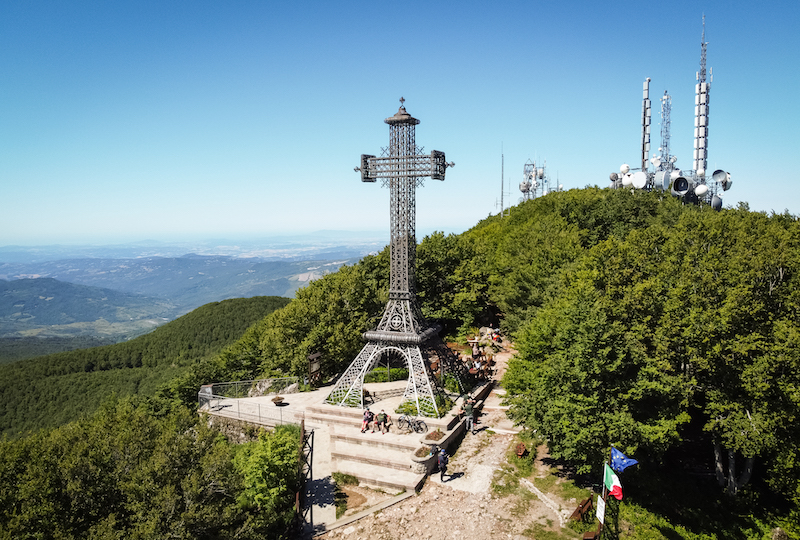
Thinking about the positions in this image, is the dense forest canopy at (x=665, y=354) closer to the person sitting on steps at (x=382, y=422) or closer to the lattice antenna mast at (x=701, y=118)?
the person sitting on steps at (x=382, y=422)

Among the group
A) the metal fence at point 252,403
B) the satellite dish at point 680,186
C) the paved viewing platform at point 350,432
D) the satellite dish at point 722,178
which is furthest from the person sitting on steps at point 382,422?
the satellite dish at point 722,178

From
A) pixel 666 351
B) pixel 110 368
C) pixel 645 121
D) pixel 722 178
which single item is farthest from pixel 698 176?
pixel 110 368

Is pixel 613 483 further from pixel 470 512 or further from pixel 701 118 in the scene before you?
pixel 701 118

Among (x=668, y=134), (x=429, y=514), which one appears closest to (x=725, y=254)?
(x=429, y=514)

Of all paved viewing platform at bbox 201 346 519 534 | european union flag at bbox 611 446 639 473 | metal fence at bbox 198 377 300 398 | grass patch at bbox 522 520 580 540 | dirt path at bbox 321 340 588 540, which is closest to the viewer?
european union flag at bbox 611 446 639 473

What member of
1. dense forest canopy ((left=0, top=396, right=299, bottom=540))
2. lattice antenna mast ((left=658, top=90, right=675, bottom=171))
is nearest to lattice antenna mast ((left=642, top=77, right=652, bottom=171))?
lattice antenna mast ((left=658, top=90, right=675, bottom=171))

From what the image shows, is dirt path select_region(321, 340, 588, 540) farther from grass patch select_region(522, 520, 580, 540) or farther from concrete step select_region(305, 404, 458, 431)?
concrete step select_region(305, 404, 458, 431)
